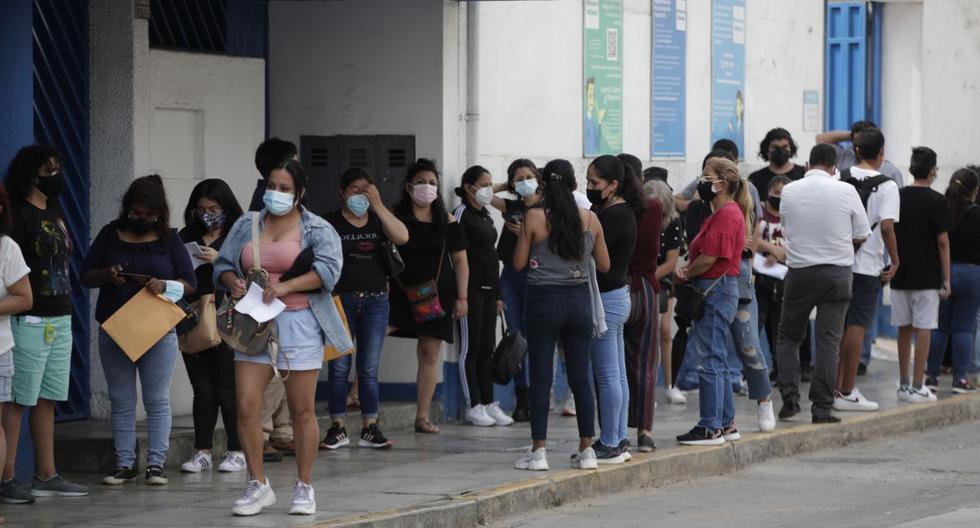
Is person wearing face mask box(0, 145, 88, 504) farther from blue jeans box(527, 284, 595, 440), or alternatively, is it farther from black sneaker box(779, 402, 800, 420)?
black sneaker box(779, 402, 800, 420)

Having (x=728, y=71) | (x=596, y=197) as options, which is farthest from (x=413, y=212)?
(x=728, y=71)

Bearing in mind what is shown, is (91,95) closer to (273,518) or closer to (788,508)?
(273,518)

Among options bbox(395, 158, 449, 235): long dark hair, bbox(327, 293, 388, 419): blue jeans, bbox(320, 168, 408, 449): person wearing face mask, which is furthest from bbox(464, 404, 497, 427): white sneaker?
bbox(395, 158, 449, 235): long dark hair

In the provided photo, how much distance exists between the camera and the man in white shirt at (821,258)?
12805mm

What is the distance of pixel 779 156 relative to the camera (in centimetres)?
1492

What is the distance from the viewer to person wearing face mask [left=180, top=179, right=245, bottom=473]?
35.6ft

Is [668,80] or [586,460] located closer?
[586,460]

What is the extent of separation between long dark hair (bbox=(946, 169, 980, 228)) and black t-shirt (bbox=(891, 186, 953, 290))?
2.01ft

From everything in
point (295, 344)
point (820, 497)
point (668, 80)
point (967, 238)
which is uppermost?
point (668, 80)

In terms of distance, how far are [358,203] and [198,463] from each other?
6.39ft

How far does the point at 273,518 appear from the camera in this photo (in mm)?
9211

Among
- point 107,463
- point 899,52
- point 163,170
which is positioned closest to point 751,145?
point 899,52

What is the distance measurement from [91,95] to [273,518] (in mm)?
3902

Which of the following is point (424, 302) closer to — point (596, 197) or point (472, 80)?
point (472, 80)
